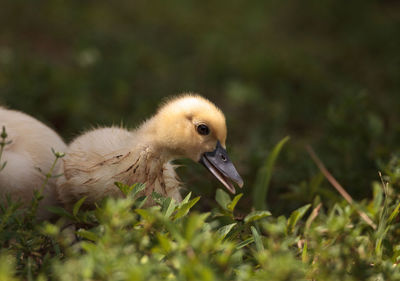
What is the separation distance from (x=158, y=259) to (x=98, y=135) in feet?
3.12

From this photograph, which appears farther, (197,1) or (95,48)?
(197,1)

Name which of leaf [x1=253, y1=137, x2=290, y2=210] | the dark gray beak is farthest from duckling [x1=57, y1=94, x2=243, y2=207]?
leaf [x1=253, y1=137, x2=290, y2=210]

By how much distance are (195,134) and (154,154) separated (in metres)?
0.21

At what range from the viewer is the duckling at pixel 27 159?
7.87ft

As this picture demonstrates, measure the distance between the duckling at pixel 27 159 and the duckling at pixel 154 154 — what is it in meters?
0.10

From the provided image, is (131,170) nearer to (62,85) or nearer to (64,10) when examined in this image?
(62,85)

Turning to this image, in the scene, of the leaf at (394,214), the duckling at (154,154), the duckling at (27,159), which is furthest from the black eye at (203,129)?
the leaf at (394,214)

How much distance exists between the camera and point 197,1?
297 inches

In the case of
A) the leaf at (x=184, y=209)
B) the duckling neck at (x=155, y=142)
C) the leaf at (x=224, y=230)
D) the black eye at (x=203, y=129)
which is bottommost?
the leaf at (x=224, y=230)

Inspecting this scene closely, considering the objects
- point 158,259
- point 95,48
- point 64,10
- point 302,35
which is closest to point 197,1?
point 302,35

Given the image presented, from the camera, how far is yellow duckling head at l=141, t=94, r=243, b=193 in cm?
247

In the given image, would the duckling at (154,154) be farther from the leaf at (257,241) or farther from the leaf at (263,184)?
the leaf at (263,184)

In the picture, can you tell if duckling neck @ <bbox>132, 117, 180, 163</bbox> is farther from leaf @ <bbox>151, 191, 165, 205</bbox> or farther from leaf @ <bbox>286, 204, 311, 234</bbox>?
leaf @ <bbox>286, 204, 311, 234</bbox>

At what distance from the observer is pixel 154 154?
247cm
